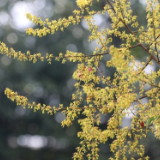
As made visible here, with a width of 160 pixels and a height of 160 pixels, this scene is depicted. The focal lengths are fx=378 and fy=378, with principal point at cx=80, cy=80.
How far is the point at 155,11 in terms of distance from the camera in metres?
1.95

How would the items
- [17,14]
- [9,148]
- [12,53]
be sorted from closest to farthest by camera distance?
[12,53], [9,148], [17,14]

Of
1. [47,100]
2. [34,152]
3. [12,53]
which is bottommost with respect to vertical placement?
[12,53]

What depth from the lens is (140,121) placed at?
2.04m

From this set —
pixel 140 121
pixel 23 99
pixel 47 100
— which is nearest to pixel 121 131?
pixel 140 121

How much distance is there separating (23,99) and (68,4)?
7.35m

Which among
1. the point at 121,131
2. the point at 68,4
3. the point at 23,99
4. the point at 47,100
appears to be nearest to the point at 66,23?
the point at 23,99

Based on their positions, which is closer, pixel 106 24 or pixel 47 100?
pixel 47 100

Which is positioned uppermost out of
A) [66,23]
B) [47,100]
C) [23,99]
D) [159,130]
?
[47,100]

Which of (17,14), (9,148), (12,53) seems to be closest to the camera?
(12,53)

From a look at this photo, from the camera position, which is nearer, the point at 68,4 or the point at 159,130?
the point at 159,130

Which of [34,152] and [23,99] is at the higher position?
[34,152]

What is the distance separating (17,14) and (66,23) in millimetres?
7311

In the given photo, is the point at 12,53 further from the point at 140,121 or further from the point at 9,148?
the point at 9,148

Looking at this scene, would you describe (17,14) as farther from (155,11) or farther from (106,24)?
(155,11)
